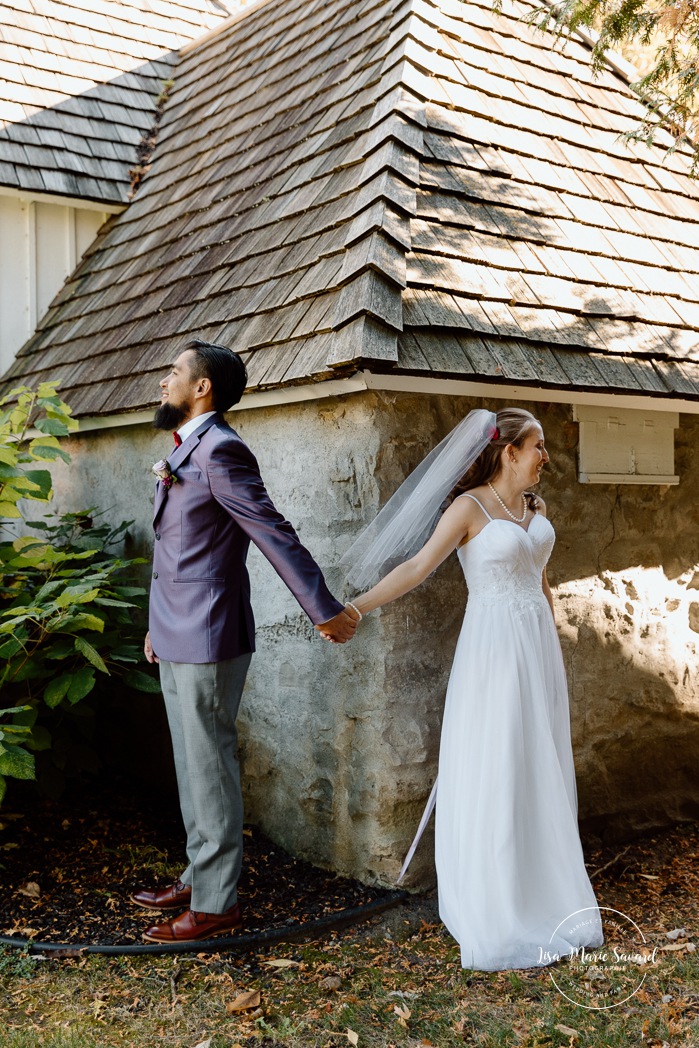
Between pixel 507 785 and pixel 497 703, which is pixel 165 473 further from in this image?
pixel 507 785

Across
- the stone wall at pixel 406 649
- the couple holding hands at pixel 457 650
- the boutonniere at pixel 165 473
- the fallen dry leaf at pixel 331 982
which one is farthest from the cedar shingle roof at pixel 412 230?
the fallen dry leaf at pixel 331 982

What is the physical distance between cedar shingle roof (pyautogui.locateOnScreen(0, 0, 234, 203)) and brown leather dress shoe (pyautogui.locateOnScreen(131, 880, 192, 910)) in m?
5.01

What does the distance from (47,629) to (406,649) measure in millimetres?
1557

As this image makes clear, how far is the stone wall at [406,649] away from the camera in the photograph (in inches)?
155

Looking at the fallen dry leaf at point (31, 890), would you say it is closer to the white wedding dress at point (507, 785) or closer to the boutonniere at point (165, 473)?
the white wedding dress at point (507, 785)

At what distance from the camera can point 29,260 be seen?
280 inches

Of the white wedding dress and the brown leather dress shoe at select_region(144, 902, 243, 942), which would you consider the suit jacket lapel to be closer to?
the white wedding dress

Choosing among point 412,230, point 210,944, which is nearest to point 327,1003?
point 210,944

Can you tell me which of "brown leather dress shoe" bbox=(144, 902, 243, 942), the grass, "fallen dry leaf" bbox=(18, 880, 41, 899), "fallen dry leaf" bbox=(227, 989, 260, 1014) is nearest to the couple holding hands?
"brown leather dress shoe" bbox=(144, 902, 243, 942)

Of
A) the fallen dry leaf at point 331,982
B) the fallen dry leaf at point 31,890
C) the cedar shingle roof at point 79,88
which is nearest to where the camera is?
the fallen dry leaf at point 331,982

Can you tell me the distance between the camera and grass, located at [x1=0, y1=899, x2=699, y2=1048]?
3.03 metres

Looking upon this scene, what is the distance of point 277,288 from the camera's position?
4.45 meters

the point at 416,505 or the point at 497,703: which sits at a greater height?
the point at 416,505

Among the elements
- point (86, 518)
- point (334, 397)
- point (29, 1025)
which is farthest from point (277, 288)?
point (29, 1025)
